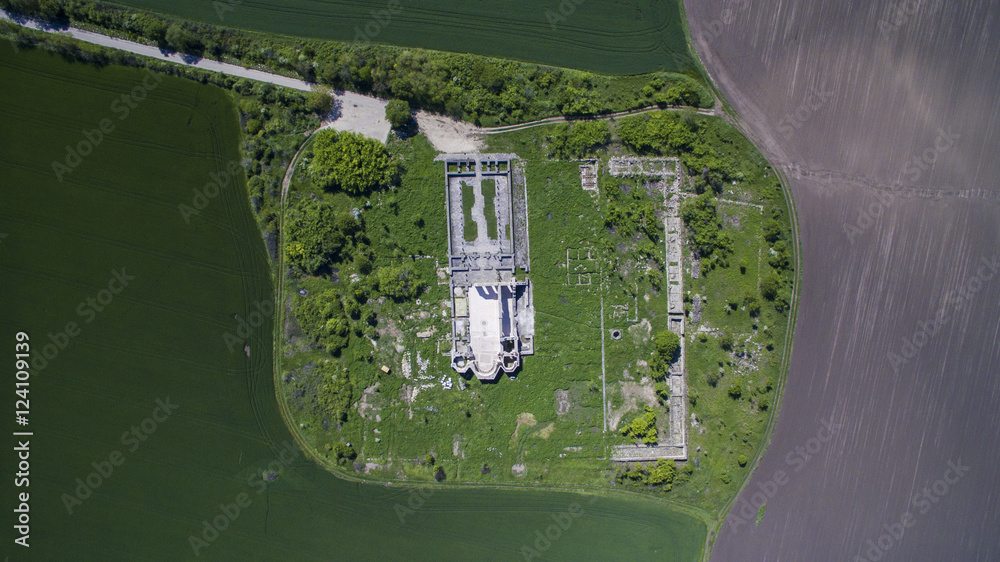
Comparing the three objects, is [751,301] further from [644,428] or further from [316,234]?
[316,234]

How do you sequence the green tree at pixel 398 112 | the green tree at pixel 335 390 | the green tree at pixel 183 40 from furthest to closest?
the green tree at pixel 335 390
the green tree at pixel 183 40
the green tree at pixel 398 112

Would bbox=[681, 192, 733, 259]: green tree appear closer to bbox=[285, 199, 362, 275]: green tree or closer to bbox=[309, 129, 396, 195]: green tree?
bbox=[309, 129, 396, 195]: green tree

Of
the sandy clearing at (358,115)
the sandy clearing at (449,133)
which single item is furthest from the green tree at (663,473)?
the sandy clearing at (358,115)

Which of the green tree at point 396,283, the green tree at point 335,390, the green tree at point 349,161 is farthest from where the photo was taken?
the green tree at point 335,390

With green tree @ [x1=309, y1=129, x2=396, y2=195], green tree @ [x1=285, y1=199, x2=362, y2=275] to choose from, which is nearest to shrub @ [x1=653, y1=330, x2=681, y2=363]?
green tree @ [x1=309, y1=129, x2=396, y2=195]

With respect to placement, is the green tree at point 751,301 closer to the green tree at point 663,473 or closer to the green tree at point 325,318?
the green tree at point 663,473

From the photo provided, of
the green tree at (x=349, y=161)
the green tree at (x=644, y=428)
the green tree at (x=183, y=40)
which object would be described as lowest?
the green tree at (x=644, y=428)

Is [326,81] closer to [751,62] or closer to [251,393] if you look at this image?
[251,393]
